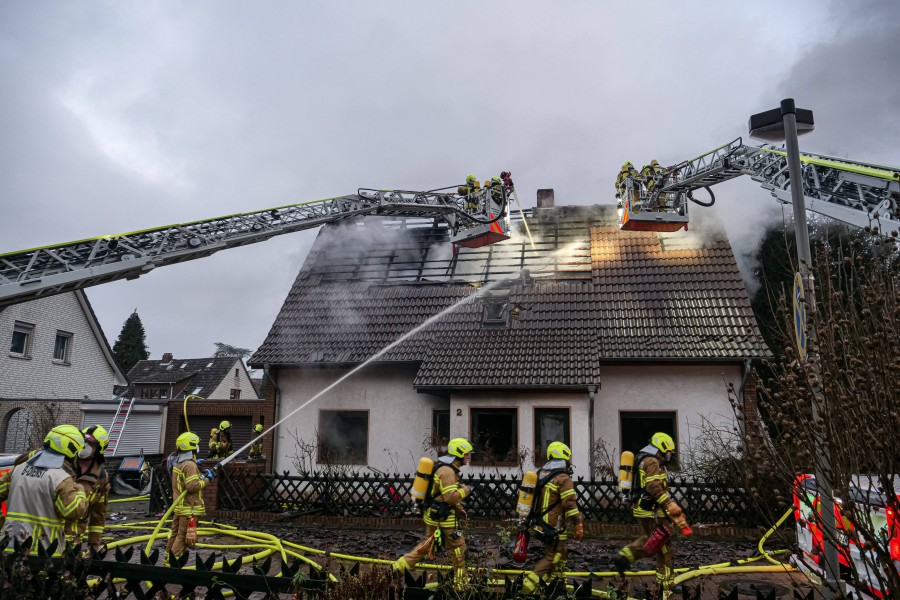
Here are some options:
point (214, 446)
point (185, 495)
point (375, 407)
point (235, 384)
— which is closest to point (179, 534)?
point (185, 495)

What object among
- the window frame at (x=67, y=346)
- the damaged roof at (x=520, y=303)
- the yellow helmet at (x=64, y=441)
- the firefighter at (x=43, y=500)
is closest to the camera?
the firefighter at (x=43, y=500)

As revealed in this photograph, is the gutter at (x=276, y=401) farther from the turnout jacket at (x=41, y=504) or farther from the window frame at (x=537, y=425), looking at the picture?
the turnout jacket at (x=41, y=504)

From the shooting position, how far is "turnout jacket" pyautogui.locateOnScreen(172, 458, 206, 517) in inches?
305

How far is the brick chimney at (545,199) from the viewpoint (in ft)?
64.6

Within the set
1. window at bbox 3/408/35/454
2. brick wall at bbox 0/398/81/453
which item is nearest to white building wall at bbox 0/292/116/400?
window at bbox 3/408/35/454

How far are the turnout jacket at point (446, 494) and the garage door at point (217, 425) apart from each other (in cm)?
1353

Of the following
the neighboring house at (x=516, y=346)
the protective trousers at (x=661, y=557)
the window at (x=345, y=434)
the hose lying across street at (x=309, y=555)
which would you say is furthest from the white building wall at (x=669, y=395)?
the protective trousers at (x=661, y=557)

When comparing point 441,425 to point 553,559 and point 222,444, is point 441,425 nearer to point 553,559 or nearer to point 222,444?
point 222,444

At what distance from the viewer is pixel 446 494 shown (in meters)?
6.77

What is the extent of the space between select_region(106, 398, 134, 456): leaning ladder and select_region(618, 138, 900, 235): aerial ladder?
15631 mm

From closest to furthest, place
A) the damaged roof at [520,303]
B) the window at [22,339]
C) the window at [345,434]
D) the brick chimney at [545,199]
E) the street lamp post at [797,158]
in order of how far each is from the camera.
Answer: the street lamp post at [797,158]
the damaged roof at [520,303]
the window at [345,434]
the brick chimney at [545,199]
the window at [22,339]

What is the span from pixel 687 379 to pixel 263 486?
8945mm

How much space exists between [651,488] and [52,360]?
2155 cm

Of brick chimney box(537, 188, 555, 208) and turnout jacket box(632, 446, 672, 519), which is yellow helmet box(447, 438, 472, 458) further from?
brick chimney box(537, 188, 555, 208)
